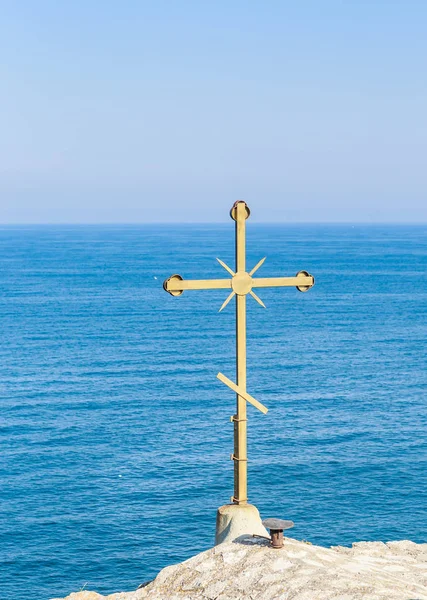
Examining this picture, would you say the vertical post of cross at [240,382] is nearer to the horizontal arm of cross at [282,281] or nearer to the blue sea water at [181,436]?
the horizontal arm of cross at [282,281]

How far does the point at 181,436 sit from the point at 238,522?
4599cm

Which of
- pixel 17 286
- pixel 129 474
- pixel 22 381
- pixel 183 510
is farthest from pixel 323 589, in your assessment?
pixel 17 286

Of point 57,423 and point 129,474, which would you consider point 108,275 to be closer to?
point 57,423

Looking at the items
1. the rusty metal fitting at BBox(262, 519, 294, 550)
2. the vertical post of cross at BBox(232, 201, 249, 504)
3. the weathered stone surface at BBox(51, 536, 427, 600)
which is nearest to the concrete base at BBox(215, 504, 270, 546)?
the weathered stone surface at BBox(51, 536, 427, 600)

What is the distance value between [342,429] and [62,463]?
21.1 meters

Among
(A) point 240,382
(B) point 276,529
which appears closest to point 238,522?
(B) point 276,529

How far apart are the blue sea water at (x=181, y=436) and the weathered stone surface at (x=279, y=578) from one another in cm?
2539

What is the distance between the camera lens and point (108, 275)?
17525 cm

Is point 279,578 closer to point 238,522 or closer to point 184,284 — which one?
point 238,522

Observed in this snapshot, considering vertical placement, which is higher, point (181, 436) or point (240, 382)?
point (240, 382)

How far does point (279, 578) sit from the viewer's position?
16.1 meters

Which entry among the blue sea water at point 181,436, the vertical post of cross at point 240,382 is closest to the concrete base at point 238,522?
the vertical post of cross at point 240,382

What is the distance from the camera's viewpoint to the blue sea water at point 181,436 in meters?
47.1

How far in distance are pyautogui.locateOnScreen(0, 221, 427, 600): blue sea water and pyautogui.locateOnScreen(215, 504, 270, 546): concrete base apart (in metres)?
25.1
